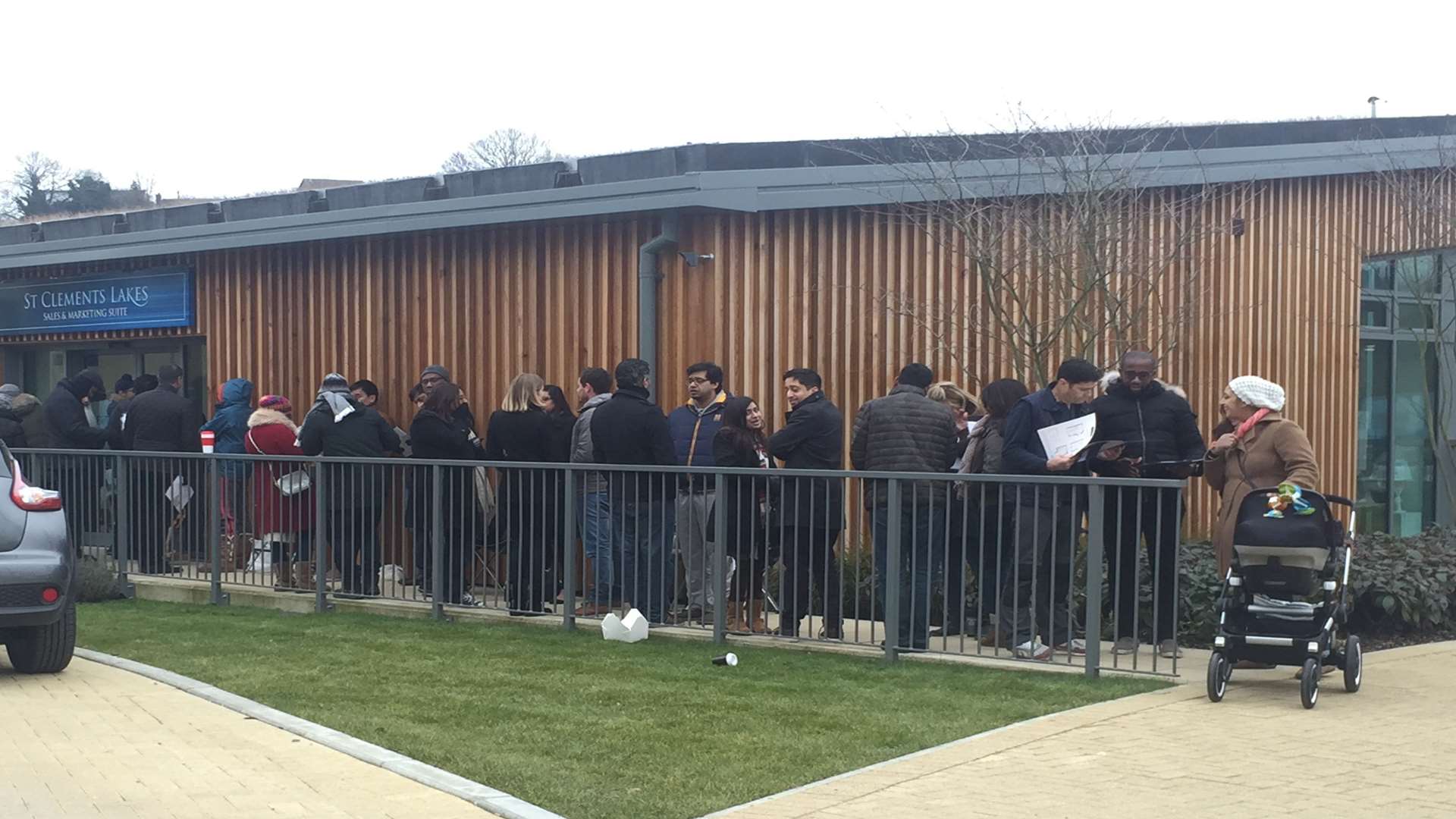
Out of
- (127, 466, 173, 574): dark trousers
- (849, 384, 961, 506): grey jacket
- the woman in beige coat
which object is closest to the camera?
the woman in beige coat

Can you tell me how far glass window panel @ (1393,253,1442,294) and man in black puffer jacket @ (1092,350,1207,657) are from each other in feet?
18.5

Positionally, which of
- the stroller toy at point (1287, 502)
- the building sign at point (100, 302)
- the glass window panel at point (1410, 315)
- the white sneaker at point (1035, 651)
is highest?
the building sign at point (100, 302)

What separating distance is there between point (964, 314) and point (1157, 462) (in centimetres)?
358

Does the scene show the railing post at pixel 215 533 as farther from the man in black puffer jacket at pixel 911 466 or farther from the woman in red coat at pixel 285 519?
the man in black puffer jacket at pixel 911 466

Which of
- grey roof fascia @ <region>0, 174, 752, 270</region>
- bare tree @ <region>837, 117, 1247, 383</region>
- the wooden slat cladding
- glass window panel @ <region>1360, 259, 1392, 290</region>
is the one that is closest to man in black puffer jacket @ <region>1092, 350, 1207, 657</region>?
bare tree @ <region>837, 117, 1247, 383</region>

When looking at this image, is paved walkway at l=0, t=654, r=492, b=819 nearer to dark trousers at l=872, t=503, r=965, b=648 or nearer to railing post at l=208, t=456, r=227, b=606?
dark trousers at l=872, t=503, r=965, b=648

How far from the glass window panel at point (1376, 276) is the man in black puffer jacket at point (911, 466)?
6.13 m

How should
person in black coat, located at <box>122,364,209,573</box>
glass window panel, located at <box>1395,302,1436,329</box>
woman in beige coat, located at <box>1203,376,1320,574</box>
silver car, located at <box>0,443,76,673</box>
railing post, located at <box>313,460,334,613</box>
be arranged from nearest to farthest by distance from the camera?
woman in beige coat, located at <box>1203,376,1320,574</box> → silver car, located at <box>0,443,76,673</box> → railing post, located at <box>313,460,334,613</box> → person in black coat, located at <box>122,364,209,573</box> → glass window panel, located at <box>1395,302,1436,329</box>

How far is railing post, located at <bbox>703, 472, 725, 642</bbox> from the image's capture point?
34.8ft

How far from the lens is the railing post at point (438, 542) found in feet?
39.9

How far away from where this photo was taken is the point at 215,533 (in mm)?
13508

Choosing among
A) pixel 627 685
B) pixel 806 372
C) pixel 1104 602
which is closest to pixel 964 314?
pixel 806 372

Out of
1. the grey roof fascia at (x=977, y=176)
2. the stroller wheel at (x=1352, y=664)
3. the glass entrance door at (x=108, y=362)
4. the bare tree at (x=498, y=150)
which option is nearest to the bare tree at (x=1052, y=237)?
the grey roof fascia at (x=977, y=176)

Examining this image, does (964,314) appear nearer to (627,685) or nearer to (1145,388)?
(1145,388)
